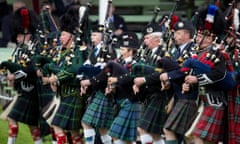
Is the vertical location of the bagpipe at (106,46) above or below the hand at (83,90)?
above

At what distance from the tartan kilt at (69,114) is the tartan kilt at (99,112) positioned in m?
0.27

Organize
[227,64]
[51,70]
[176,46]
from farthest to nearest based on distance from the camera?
[51,70] < [176,46] < [227,64]

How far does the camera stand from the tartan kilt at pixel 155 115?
1080 cm

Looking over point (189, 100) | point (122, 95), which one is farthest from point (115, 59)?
point (189, 100)

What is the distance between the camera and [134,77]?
428 inches

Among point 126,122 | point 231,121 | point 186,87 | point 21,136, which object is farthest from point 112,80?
point 21,136

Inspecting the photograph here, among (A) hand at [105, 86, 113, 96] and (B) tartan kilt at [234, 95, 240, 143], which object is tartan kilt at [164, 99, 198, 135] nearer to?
(B) tartan kilt at [234, 95, 240, 143]

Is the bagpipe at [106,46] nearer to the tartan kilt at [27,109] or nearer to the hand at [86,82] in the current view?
the hand at [86,82]

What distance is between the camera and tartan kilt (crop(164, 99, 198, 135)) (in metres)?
10.3

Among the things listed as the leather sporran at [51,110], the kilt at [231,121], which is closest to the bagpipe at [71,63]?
the leather sporran at [51,110]

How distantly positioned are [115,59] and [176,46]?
2.87 ft

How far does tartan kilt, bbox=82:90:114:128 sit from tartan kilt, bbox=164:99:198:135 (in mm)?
1199

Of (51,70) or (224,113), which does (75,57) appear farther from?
(224,113)

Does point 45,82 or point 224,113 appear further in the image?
point 45,82
